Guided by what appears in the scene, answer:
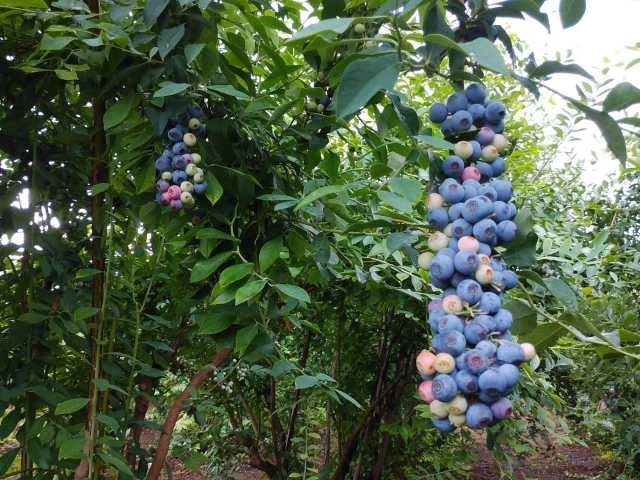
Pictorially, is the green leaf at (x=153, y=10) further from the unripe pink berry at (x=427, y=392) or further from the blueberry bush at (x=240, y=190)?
the unripe pink berry at (x=427, y=392)

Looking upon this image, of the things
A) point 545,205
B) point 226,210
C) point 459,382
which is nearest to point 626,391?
point 545,205

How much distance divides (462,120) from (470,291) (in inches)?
6.2

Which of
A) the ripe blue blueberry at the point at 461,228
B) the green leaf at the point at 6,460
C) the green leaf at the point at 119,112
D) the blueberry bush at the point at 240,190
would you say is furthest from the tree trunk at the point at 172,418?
the ripe blue blueberry at the point at 461,228

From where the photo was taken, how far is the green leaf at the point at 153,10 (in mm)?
601

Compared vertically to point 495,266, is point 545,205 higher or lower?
lower

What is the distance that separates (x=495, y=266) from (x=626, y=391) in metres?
1.93

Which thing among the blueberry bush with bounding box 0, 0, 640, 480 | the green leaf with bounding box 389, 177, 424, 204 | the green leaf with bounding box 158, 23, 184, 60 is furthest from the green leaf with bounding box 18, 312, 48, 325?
the green leaf with bounding box 389, 177, 424, 204

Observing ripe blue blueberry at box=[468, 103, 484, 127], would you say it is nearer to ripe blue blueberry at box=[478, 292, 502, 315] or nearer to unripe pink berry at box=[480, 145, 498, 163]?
unripe pink berry at box=[480, 145, 498, 163]

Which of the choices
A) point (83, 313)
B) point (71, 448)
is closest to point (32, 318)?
point (83, 313)

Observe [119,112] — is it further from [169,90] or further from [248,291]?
[248,291]

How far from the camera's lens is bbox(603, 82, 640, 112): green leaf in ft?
1.43

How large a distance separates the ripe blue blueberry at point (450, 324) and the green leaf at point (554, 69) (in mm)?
217

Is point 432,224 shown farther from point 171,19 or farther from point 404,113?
point 171,19

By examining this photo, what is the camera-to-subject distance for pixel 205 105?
2.51ft
